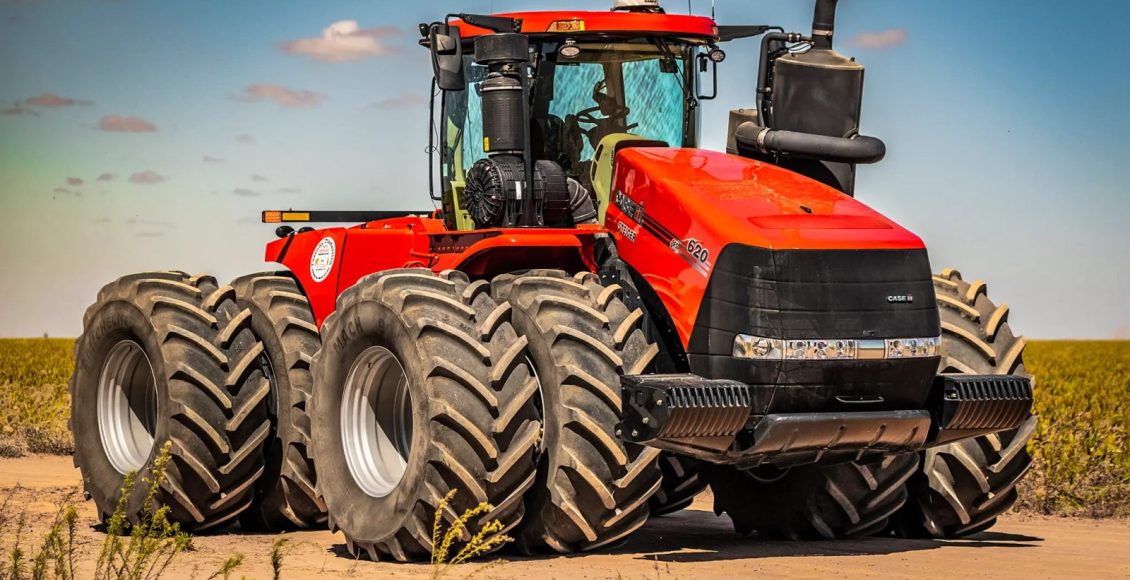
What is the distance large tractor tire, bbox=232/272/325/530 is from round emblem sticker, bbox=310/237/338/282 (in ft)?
0.79

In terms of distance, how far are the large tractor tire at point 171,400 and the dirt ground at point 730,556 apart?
394 millimetres

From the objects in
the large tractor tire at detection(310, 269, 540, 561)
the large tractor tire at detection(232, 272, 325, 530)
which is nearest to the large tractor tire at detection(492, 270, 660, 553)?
the large tractor tire at detection(310, 269, 540, 561)

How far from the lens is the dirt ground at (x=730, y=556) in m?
9.27

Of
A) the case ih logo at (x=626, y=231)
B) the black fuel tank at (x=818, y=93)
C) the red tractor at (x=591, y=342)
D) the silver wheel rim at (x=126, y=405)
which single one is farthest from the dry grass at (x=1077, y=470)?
the silver wheel rim at (x=126, y=405)

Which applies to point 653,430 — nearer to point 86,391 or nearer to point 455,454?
point 455,454

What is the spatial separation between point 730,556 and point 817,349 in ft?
5.37

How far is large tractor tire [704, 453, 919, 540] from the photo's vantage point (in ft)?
34.4

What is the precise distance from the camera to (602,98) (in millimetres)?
11039

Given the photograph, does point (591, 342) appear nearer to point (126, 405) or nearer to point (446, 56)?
point (446, 56)

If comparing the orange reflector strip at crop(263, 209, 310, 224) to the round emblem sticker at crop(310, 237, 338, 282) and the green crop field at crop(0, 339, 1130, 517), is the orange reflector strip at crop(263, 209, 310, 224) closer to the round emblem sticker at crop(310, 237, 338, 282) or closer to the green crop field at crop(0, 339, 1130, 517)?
the round emblem sticker at crop(310, 237, 338, 282)

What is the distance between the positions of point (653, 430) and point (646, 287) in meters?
1.41

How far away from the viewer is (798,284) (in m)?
9.19

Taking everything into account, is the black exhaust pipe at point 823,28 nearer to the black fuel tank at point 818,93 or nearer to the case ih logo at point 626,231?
the black fuel tank at point 818,93

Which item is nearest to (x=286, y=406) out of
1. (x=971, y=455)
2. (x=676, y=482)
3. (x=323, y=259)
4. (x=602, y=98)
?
(x=323, y=259)
